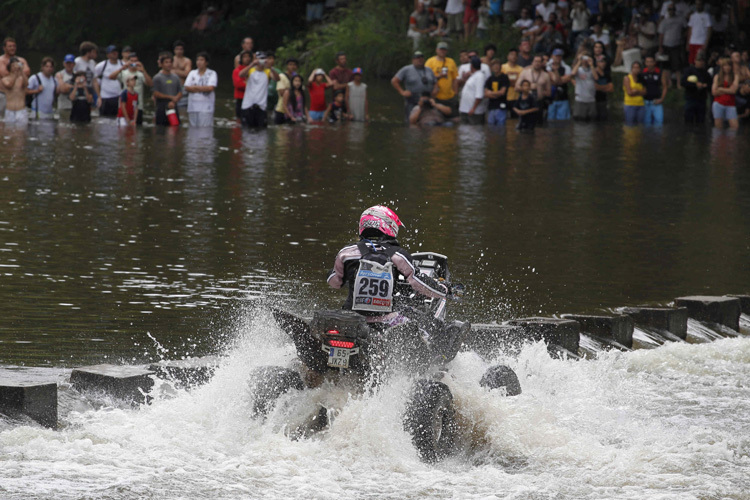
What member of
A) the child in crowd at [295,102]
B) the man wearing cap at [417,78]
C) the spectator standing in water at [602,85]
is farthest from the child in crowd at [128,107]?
the spectator standing in water at [602,85]

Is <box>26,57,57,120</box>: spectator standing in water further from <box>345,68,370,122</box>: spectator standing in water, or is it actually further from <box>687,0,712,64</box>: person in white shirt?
<box>687,0,712,64</box>: person in white shirt

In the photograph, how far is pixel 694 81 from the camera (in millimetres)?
29078

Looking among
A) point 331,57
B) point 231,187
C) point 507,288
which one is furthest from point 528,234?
point 331,57

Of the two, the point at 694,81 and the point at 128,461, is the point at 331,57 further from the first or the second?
the point at 128,461

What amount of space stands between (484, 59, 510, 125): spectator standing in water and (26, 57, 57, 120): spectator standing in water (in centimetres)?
956

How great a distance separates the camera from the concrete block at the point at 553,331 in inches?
387

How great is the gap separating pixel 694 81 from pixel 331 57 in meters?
14.1

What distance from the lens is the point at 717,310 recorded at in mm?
11133

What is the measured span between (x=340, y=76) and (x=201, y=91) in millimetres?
4011

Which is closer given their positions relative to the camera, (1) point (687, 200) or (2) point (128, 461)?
(2) point (128, 461)

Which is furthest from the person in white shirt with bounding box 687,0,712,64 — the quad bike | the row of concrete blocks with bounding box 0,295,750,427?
the quad bike

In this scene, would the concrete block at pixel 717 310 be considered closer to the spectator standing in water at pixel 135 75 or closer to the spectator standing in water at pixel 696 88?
the spectator standing in water at pixel 135 75

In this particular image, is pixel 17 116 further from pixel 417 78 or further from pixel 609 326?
pixel 609 326

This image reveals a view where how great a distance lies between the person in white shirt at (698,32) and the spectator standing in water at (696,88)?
1.60 metres
